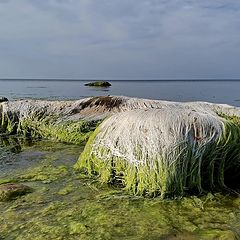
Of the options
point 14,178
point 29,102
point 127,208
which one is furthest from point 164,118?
point 29,102

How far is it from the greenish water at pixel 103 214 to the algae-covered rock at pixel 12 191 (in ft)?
0.40

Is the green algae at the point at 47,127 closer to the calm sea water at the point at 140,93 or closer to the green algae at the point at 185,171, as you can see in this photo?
the green algae at the point at 185,171

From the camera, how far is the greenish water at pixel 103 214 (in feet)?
14.5

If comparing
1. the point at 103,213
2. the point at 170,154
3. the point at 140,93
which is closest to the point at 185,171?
the point at 170,154

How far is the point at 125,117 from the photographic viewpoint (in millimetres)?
6762

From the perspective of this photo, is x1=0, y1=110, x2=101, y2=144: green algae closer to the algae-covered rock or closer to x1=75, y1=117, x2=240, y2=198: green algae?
x1=75, y1=117, x2=240, y2=198: green algae

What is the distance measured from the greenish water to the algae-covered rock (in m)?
0.12

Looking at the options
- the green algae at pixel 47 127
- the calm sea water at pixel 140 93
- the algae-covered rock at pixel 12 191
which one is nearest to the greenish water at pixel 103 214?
the algae-covered rock at pixel 12 191

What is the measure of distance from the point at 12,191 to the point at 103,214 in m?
1.71

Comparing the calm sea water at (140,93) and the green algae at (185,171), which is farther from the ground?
the green algae at (185,171)

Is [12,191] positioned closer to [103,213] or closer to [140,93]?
[103,213]

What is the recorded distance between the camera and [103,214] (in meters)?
5.02

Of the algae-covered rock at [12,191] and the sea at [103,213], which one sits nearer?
the sea at [103,213]

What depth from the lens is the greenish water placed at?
14.5ft
